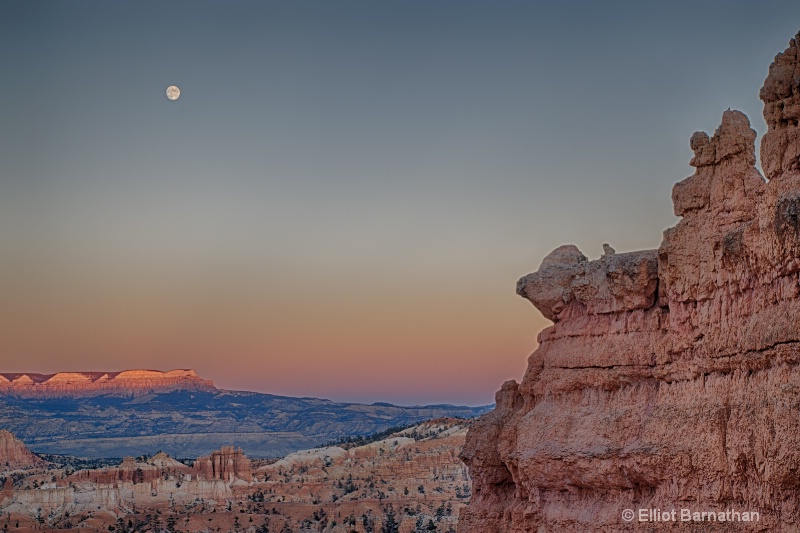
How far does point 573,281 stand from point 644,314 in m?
2.04

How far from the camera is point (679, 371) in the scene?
17469mm

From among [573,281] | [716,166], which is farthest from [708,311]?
[573,281]

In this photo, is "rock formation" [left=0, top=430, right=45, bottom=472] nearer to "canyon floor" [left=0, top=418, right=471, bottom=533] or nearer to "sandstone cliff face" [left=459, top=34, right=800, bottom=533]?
"canyon floor" [left=0, top=418, right=471, bottom=533]

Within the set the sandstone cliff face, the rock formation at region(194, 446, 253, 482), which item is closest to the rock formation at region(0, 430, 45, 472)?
the rock formation at region(194, 446, 253, 482)

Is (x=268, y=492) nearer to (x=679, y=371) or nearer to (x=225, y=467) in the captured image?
(x=225, y=467)

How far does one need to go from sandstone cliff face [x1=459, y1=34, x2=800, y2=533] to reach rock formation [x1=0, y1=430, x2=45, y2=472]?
10009 centimetres

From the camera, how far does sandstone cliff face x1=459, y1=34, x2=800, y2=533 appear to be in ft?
47.2

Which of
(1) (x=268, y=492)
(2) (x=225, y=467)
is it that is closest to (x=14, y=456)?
Answer: (2) (x=225, y=467)

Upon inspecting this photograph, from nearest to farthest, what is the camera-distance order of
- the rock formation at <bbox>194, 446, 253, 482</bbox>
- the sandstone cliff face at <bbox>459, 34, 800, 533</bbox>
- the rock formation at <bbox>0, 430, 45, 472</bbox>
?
the sandstone cliff face at <bbox>459, 34, 800, 533</bbox> < the rock formation at <bbox>194, 446, 253, 482</bbox> < the rock formation at <bbox>0, 430, 45, 472</bbox>

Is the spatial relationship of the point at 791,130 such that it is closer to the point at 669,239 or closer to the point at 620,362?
the point at 669,239

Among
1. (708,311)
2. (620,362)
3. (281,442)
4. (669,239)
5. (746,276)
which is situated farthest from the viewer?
(281,442)

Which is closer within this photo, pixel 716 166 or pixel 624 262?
pixel 716 166

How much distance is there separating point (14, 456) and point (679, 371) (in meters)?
109

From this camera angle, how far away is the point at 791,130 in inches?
574
